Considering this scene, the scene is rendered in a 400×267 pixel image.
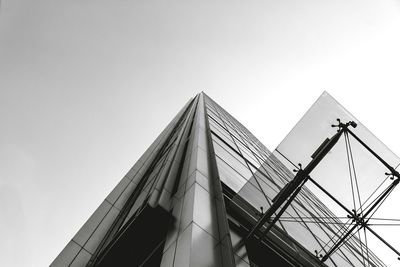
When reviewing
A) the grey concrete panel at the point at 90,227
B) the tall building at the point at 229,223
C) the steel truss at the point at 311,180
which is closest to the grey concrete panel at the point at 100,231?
the grey concrete panel at the point at 90,227

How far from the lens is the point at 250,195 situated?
10.3 meters

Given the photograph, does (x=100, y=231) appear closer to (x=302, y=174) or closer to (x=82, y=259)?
(x=82, y=259)

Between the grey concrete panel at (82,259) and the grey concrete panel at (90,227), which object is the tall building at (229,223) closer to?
the grey concrete panel at (82,259)

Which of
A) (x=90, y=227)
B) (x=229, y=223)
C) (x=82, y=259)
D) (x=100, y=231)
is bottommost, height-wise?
(x=90, y=227)

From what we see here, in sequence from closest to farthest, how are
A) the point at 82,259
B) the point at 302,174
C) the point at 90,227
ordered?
the point at 302,174
the point at 82,259
the point at 90,227

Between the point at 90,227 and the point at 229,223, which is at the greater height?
the point at 229,223

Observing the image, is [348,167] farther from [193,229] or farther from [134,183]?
[134,183]

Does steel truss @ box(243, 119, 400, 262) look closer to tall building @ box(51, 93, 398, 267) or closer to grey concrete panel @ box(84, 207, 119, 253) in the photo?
tall building @ box(51, 93, 398, 267)

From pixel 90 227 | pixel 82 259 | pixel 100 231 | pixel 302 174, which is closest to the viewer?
pixel 302 174

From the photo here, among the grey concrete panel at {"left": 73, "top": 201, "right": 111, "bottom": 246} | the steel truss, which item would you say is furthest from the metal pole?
the grey concrete panel at {"left": 73, "top": 201, "right": 111, "bottom": 246}

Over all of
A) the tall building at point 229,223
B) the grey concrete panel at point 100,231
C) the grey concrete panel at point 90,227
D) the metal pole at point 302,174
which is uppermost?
the metal pole at point 302,174

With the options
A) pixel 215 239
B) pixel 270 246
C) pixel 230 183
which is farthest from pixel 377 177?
pixel 215 239

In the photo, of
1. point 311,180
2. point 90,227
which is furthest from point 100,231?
point 311,180

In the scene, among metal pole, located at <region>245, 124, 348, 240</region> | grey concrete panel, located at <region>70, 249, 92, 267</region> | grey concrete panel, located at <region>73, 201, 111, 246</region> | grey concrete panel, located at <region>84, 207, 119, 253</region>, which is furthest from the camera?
grey concrete panel, located at <region>73, 201, 111, 246</region>
